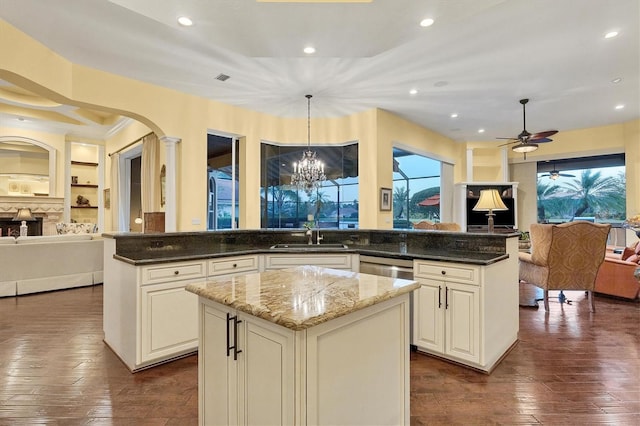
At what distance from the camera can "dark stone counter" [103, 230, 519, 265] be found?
2.87m

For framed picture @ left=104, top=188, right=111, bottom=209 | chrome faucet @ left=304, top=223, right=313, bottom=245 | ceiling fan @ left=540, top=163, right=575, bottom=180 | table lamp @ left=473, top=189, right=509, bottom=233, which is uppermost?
ceiling fan @ left=540, top=163, right=575, bottom=180

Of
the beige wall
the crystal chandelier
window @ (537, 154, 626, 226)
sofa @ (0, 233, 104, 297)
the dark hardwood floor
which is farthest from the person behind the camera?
window @ (537, 154, 626, 226)

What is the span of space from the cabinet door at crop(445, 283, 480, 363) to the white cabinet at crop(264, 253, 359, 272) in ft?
3.25

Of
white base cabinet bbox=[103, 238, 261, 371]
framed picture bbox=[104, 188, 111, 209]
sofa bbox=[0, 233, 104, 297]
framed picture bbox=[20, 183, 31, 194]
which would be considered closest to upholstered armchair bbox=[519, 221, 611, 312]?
white base cabinet bbox=[103, 238, 261, 371]

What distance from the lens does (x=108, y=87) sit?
4234 millimetres

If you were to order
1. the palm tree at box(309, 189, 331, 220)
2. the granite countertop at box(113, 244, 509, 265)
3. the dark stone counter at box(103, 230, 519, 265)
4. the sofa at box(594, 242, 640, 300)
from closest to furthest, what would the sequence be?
the granite countertop at box(113, 244, 509, 265), the dark stone counter at box(103, 230, 519, 265), the sofa at box(594, 242, 640, 300), the palm tree at box(309, 189, 331, 220)

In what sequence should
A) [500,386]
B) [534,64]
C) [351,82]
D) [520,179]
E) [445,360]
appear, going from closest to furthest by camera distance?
[500,386] < [445,360] < [534,64] < [351,82] < [520,179]

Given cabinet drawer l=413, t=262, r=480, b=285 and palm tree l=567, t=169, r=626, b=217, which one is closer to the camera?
cabinet drawer l=413, t=262, r=480, b=285

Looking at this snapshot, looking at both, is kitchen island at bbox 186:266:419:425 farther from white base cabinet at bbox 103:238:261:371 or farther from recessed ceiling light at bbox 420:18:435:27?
recessed ceiling light at bbox 420:18:435:27

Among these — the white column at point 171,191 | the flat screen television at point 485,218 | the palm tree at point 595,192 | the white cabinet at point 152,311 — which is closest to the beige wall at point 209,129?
the white column at point 171,191

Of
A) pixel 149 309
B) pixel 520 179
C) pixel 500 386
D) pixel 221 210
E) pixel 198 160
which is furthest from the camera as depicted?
pixel 520 179

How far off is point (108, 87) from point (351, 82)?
10.6 feet

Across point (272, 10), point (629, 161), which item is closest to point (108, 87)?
point (272, 10)

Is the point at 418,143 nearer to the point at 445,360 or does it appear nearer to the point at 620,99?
the point at 620,99
